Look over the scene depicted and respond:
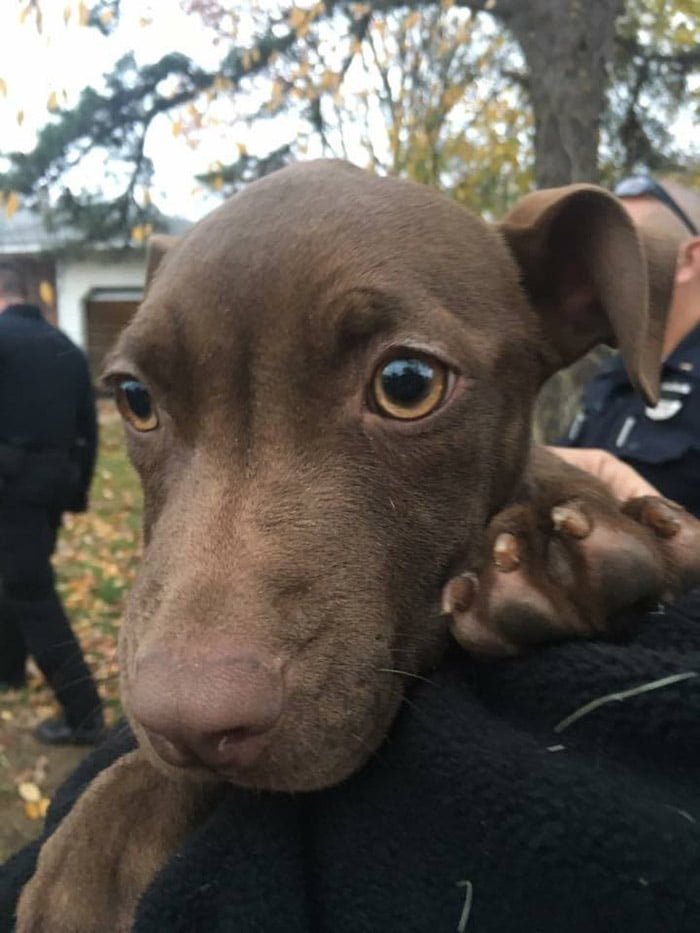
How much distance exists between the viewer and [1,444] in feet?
18.8

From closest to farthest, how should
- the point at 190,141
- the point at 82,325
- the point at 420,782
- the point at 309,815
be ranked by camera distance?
1. the point at 420,782
2. the point at 309,815
3. the point at 190,141
4. the point at 82,325

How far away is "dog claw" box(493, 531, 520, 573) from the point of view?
1.74 meters

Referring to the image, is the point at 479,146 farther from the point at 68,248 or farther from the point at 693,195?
the point at 693,195

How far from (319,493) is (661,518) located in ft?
2.67

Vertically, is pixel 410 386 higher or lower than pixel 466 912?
higher

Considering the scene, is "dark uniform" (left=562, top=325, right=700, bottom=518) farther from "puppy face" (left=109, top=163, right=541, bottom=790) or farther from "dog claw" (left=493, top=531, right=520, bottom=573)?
"dog claw" (left=493, top=531, right=520, bottom=573)

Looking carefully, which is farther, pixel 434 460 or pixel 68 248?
pixel 68 248

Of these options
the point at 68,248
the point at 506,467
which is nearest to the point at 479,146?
the point at 68,248

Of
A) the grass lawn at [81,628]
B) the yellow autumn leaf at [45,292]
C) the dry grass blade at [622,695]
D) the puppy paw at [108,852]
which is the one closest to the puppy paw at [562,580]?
the dry grass blade at [622,695]

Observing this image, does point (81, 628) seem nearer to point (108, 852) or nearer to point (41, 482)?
point (41, 482)

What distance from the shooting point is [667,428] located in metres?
3.19

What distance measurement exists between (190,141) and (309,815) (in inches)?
349

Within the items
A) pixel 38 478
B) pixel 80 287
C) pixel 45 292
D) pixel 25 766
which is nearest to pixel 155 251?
pixel 38 478

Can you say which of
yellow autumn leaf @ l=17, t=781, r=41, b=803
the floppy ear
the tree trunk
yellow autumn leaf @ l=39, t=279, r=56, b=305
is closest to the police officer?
the floppy ear
